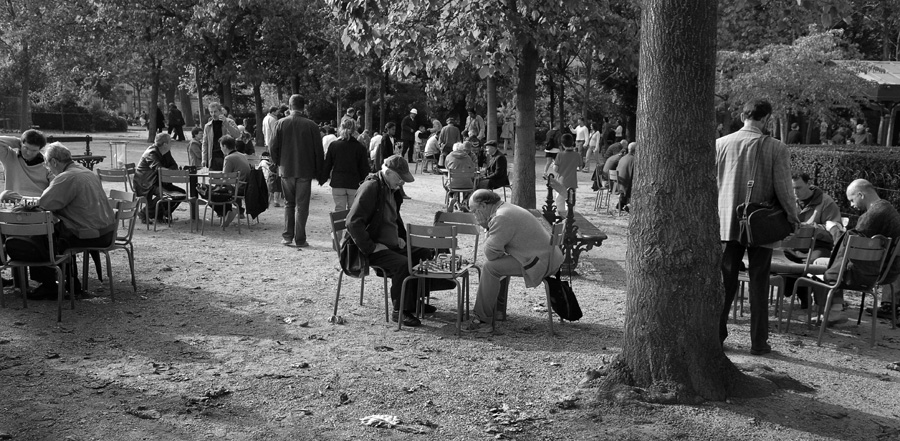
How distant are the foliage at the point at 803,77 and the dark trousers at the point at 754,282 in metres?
19.1

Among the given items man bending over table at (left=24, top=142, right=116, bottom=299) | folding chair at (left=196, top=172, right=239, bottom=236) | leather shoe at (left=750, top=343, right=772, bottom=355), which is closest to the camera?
leather shoe at (left=750, top=343, right=772, bottom=355)

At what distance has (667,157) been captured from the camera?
5445mm

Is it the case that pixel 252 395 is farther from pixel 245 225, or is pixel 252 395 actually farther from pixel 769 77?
pixel 769 77

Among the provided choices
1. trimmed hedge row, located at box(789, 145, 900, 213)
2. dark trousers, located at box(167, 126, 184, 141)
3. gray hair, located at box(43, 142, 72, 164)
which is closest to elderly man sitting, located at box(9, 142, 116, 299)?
gray hair, located at box(43, 142, 72, 164)

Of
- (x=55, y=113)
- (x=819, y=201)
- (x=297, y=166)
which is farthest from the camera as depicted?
(x=55, y=113)

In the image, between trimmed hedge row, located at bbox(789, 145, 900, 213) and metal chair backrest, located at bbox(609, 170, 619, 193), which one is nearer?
trimmed hedge row, located at bbox(789, 145, 900, 213)

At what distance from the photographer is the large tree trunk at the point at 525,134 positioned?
12852 millimetres

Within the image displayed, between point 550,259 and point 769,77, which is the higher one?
point 769,77

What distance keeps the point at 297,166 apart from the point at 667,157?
675 centimetres

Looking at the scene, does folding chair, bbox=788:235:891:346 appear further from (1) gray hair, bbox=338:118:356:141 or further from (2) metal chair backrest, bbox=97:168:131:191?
(2) metal chair backrest, bbox=97:168:131:191

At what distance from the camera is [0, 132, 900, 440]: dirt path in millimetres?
5094

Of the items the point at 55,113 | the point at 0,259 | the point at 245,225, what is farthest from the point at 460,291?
the point at 55,113

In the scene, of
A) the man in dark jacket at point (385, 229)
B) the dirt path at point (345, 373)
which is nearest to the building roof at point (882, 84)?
the dirt path at point (345, 373)

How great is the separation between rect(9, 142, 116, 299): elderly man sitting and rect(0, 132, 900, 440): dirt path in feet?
1.74
